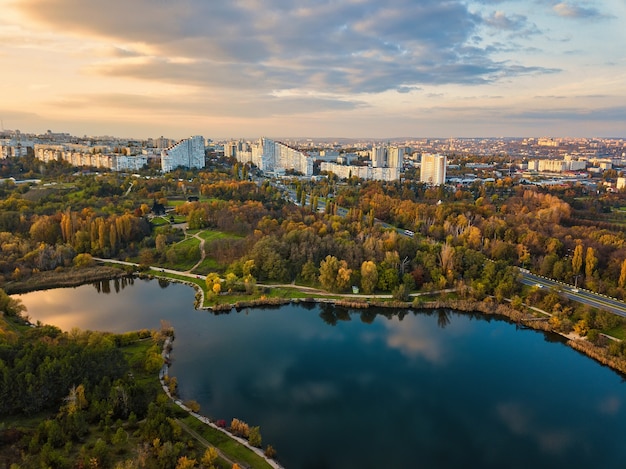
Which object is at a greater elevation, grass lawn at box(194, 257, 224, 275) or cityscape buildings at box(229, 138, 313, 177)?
cityscape buildings at box(229, 138, 313, 177)

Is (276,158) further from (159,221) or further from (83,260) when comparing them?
(83,260)

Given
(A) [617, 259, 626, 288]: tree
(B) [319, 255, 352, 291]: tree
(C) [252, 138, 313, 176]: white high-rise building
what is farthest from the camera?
(C) [252, 138, 313, 176]: white high-rise building

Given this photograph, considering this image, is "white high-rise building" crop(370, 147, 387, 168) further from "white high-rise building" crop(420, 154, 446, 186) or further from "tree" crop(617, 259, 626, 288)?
"tree" crop(617, 259, 626, 288)

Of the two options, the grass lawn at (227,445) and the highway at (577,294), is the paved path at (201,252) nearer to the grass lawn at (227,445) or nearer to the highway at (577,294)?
the grass lawn at (227,445)

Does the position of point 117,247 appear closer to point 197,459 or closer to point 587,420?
point 197,459

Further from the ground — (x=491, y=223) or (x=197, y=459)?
(x=491, y=223)

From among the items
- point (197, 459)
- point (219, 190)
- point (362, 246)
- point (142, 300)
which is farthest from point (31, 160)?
point (197, 459)

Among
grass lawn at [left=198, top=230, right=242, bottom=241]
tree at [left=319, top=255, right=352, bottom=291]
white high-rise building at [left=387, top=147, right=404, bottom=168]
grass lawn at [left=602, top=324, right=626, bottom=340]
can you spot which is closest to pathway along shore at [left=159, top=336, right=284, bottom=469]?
tree at [left=319, top=255, right=352, bottom=291]

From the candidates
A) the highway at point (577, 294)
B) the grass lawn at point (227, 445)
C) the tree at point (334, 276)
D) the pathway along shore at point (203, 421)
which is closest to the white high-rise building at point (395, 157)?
the highway at point (577, 294)
